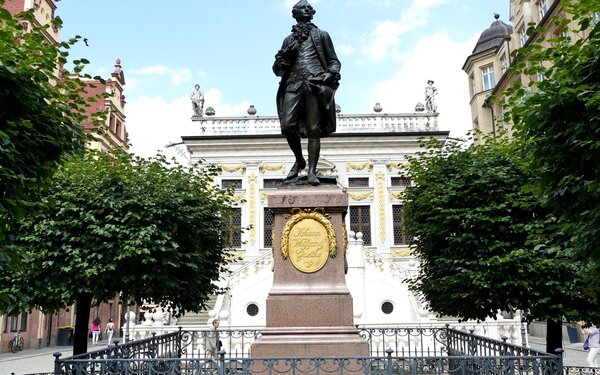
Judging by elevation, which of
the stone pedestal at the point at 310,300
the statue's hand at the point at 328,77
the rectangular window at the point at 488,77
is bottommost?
the stone pedestal at the point at 310,300

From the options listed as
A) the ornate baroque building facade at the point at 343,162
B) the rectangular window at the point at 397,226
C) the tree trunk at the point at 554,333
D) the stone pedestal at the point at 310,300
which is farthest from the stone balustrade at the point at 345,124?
the stone pedestal at the point at 310,300

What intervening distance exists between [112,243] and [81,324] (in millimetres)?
2600

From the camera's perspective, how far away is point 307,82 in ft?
25.6

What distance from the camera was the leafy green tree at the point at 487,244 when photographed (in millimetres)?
10633

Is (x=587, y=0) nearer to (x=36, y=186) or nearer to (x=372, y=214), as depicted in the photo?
(x=36, y=186)

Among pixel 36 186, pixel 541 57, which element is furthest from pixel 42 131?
pixel 541 57

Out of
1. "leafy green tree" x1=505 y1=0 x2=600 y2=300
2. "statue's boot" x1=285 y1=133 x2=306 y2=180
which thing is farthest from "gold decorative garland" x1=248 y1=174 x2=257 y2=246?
"leafy green tree" x1=505 y1=0 x2=600 y2=300

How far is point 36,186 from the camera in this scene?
691 centimetres

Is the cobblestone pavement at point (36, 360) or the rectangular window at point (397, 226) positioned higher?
the rectangular window at point (397, 226)

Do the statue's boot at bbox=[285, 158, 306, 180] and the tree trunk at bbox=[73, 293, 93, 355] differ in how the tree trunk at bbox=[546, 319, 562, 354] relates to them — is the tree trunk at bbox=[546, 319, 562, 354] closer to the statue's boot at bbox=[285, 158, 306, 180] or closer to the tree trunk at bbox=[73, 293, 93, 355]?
the statue's boot at bbox=[285, 158, 306, 180]

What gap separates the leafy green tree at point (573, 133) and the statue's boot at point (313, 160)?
2.77 metres

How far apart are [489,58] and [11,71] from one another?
33994mm

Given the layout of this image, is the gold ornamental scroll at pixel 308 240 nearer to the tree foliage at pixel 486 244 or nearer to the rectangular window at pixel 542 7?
the tree foliage at pixel 486 244

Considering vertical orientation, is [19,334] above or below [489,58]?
below
